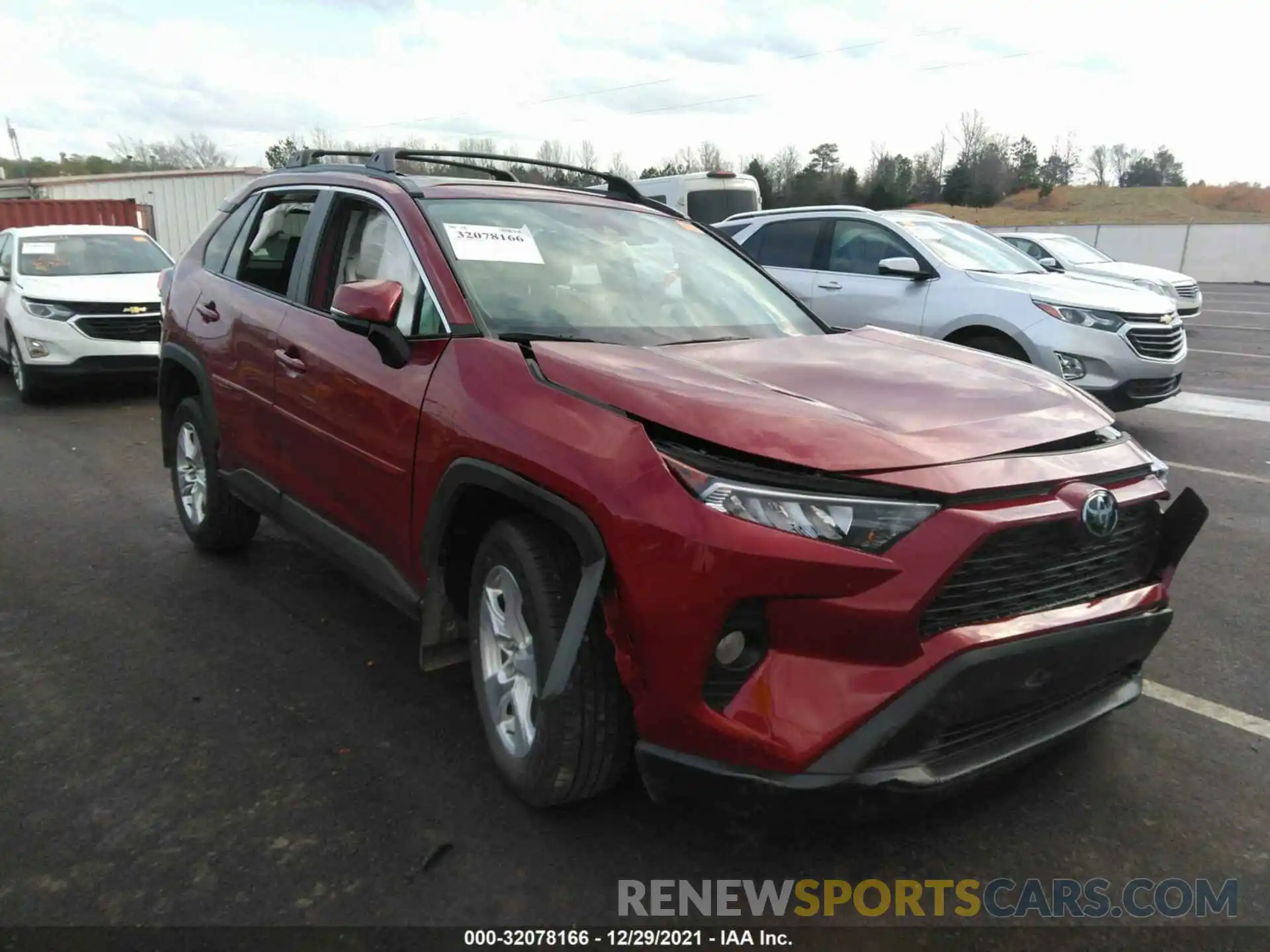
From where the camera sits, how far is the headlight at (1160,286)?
14438 mm

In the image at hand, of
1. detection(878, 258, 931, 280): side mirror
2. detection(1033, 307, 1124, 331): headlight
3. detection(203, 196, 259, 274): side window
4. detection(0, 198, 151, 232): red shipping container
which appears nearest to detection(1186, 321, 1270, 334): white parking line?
detection(1033, 307, 1124, 331): headlight

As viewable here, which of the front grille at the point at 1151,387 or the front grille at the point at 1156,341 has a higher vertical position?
the front grille at the point at 1156,341

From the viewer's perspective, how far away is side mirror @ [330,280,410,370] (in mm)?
2920

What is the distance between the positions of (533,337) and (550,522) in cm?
65

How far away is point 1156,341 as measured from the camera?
7512mm

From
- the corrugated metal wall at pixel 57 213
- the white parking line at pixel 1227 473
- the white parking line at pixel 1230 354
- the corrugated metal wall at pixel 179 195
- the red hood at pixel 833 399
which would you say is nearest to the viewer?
the red hood at pixel 833 399

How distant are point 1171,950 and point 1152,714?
49.5 inches

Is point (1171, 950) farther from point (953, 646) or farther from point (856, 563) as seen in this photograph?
point (856, 563)

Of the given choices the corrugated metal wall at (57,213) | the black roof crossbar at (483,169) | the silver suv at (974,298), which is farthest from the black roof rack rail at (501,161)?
the corrugated metal wall at (57,213)

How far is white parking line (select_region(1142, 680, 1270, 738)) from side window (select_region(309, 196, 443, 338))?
8.91ft

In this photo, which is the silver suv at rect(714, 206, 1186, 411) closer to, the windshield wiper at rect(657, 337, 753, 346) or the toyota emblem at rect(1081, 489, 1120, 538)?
the windshield wiper at rect(657, 337, 753, 346)

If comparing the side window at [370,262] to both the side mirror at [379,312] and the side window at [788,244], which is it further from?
the side window at [788,244]

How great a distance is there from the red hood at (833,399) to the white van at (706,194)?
12.8 m

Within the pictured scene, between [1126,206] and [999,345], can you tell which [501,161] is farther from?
[1126,206]
